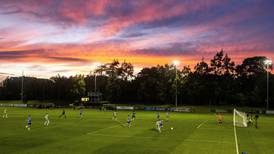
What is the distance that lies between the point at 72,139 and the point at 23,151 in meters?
7.25

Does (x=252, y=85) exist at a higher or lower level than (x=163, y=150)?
higher

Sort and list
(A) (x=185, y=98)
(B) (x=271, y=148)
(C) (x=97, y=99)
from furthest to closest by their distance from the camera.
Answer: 1. (A) (x=185, y=98)
2. (C) (x=97, y=99)
3. (B) (x=271, y=148)

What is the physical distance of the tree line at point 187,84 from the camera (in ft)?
404

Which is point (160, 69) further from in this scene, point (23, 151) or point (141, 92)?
point (23, 151)

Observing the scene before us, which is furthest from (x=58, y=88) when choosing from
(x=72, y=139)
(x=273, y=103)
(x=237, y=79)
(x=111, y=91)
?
(x=72, y=139)

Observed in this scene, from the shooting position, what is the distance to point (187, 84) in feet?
431

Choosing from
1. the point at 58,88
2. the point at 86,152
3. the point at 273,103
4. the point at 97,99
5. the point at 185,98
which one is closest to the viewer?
the point at 86,152

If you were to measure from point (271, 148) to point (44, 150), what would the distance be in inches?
780

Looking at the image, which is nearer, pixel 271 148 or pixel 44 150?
pixel 44 150

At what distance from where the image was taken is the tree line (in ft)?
404

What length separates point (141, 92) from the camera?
146 metres

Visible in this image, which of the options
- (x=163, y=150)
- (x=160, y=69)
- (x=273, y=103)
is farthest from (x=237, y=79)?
(x=163, y=150)

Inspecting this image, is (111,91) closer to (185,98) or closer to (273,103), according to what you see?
(185,98)

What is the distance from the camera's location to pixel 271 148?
96.2ft
